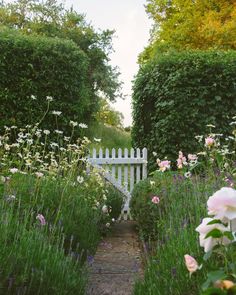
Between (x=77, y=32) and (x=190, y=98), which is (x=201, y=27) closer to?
(x=77, y=32)

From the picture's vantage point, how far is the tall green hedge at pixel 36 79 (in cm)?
721

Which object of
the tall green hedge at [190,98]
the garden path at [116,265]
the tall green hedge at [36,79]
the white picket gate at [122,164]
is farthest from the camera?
the white picket gate at [122,164]

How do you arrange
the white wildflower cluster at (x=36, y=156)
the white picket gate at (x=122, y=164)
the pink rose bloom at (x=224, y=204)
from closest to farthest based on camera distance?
the pink rose bloom at (x=224, y=204) < the white wildflower cluster at (x=36, y=156) < the white picket gate at (x=122, y=164)

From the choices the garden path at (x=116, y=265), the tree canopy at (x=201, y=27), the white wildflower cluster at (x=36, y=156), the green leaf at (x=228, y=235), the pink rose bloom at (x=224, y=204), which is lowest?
the garden path at (x=116, y=265)

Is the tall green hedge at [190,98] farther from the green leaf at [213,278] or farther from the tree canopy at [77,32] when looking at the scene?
the tree canopy at [77,32]

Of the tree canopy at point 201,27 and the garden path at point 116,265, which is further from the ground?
the tree canopy at point 201,27

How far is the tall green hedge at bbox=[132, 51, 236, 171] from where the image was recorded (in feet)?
24.2

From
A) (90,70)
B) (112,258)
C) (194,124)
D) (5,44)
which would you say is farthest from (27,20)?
(112,258)

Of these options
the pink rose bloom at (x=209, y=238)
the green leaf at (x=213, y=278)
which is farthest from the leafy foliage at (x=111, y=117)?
the green leaf at (x=213, y=278)

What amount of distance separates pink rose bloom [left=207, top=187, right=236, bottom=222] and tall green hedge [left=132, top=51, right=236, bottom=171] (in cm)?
601

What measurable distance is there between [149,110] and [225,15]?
9.84m

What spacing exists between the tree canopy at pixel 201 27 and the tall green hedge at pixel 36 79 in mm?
8756

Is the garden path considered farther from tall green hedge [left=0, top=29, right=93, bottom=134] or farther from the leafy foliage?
the leafy foliage

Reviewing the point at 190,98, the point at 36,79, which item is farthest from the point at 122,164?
the point at 36,79
